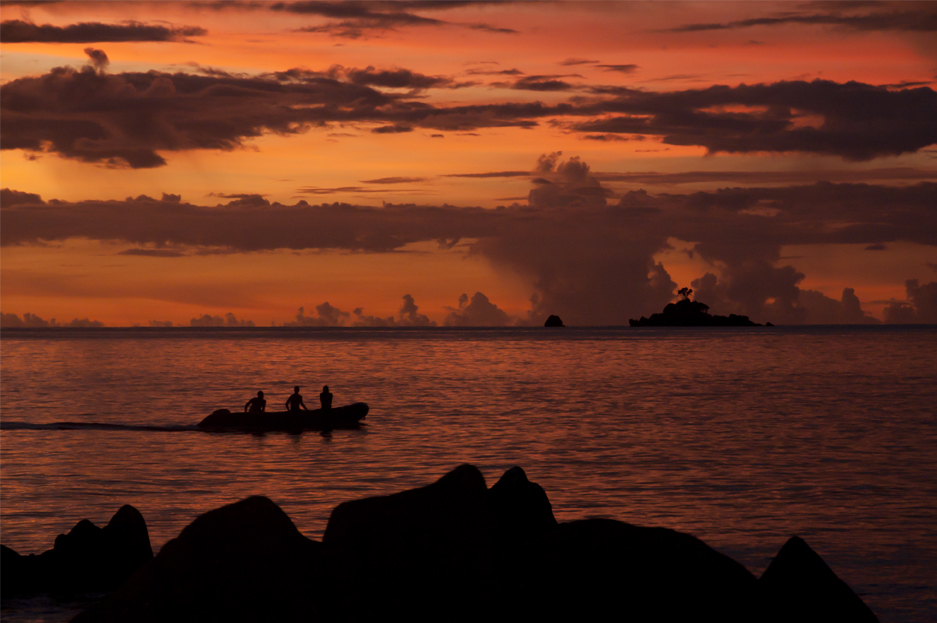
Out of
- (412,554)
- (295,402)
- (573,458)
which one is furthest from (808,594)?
(295,402)

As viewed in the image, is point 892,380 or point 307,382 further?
point 307,382

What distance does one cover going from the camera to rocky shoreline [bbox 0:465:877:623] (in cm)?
920

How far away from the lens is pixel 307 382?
87.3 metres

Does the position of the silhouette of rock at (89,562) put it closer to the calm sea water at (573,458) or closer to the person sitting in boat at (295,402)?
the calm sea water at (573,458)

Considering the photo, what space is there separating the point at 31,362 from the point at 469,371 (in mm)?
71506

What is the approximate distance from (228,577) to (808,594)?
6.52 meters

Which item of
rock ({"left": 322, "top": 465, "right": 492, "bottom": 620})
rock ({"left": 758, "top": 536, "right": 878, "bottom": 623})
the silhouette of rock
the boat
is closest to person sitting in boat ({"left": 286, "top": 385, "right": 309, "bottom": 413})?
the boat

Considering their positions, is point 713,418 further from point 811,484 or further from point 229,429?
point 229,429

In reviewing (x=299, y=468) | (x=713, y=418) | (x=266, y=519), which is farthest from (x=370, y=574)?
(x=713, y=418)

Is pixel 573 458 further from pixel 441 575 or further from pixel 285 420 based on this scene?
pixel 441 575

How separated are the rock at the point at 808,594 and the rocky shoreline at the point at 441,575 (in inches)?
0.6

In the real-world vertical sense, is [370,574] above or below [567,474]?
above

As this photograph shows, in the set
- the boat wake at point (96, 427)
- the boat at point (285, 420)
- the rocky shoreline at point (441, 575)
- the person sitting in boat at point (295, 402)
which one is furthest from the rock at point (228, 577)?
the boat wake at point (96, 427)

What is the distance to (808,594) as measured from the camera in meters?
10.3
